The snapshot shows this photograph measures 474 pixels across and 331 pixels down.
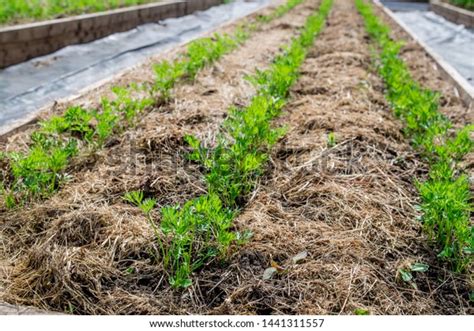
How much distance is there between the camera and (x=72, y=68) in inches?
235

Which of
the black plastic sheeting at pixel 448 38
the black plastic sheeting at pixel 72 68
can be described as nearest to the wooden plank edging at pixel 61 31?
the black plastic sheeting at pixel 72 68

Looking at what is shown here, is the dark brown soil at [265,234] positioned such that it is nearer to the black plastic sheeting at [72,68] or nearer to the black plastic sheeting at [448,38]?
the black plastic sheeting at [72,68]

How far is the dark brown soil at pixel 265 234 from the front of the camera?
6.91 feet

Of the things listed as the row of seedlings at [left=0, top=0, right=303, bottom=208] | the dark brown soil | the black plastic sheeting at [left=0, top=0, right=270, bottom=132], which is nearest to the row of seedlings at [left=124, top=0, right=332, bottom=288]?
Result: the dark brown soil

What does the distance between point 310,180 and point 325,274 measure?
3.05 feet

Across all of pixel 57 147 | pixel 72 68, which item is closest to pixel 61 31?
pixel 72 68

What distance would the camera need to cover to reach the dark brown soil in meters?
2.11

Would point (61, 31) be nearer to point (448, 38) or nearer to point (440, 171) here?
point (440, 171)

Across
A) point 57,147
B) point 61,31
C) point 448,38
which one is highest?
point 57,147

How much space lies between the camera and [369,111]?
4.30 meters

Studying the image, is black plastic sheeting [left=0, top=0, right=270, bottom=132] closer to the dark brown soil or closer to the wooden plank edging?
the wooden plank edging

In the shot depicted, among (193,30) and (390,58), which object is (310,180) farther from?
(193,30)

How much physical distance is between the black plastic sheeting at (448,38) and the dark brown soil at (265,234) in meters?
3.50

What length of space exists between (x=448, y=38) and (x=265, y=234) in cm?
811
